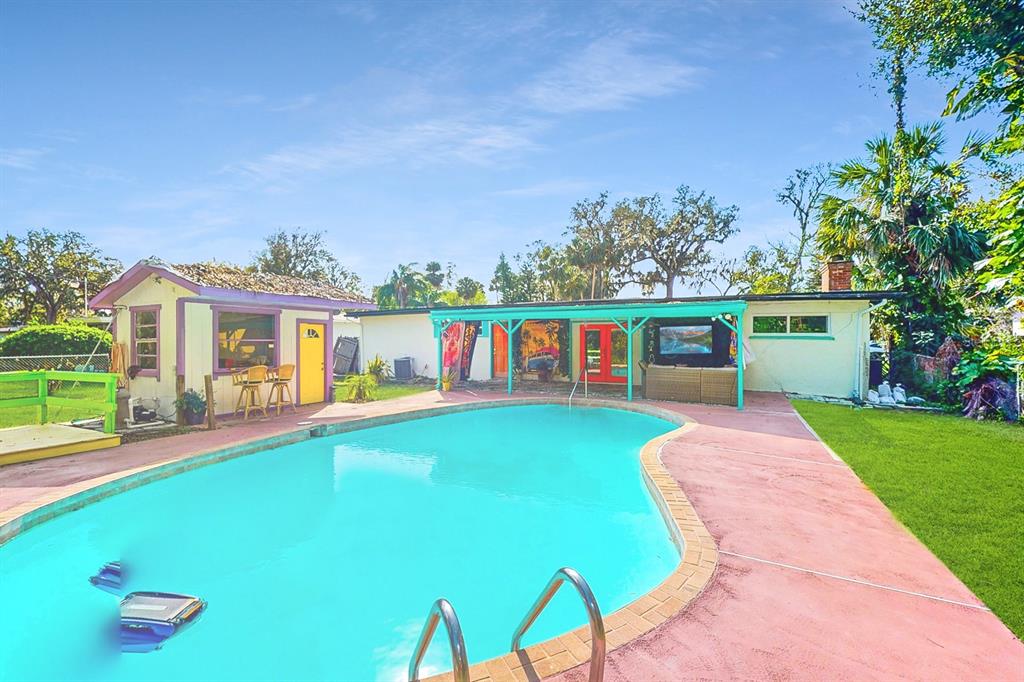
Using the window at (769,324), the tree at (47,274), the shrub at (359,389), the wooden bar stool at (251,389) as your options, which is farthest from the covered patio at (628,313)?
the tree at (47,274)

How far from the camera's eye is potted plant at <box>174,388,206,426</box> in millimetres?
9336

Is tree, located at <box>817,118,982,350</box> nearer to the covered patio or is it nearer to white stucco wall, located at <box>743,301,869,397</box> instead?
white stucco wall, located at <box>743,301,869,397</box>

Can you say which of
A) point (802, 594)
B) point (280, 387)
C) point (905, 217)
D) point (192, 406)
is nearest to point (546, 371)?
point (280, 387)

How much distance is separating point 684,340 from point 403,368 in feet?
33.4

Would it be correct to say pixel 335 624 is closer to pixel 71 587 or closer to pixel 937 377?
pixel 71 587

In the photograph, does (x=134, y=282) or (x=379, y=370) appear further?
(x=379, y=370)

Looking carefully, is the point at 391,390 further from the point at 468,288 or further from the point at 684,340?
the point at 468,288

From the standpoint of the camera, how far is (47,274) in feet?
87.6

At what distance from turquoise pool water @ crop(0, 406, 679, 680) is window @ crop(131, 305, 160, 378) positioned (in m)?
4.32

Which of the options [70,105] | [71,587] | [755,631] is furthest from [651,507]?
[70,105]

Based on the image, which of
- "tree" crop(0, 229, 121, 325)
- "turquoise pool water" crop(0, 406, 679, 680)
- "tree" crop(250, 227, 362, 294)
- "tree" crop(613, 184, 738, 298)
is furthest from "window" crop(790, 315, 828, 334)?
"tree" crop(0, 229, 121, 325)

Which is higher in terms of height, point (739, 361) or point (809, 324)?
point (809, 324)

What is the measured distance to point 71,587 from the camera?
4.22 m

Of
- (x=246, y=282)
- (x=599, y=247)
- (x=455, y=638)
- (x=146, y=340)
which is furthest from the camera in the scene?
(x=599, y=247)
